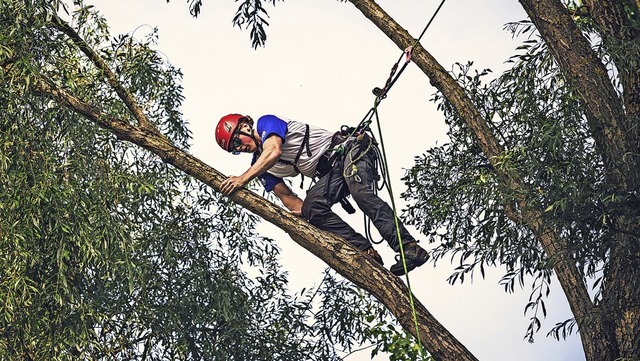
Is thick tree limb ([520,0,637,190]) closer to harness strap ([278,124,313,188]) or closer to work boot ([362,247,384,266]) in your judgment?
work boot ([362,247,384,266])

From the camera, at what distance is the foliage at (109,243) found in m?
7.01

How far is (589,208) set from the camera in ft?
21.2

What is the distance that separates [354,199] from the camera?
21.7ft

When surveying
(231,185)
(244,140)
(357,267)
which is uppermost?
(244,140)

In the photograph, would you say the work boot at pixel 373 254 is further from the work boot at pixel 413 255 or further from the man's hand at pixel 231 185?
the man's hand at pixel 231 185

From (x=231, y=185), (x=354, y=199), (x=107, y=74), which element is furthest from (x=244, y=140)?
(x=107, y=74)

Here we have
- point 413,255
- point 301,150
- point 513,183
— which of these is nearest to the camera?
point 413,255

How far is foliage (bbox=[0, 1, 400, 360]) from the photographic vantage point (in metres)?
7.01

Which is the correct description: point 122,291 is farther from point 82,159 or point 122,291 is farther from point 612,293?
point 612,293

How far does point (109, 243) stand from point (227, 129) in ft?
4.01

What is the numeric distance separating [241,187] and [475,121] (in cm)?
199

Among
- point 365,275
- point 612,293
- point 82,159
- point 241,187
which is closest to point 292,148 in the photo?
point 241,187

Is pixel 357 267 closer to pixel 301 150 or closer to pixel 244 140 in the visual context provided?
pixel 301 150

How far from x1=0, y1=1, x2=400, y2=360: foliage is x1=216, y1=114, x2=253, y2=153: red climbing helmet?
102 cm
